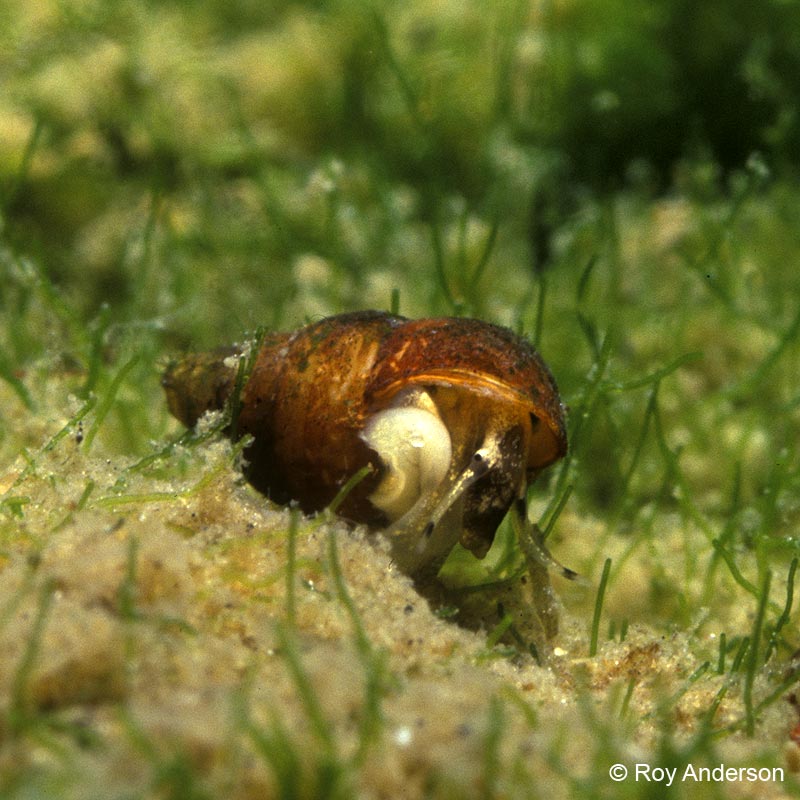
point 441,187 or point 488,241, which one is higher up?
point 441,187

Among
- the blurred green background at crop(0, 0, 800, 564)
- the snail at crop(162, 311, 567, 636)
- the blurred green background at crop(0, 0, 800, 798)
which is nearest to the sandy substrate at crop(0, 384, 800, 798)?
the blurred green background at crop(0, 0, 800, 798)

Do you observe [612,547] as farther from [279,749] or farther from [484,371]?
[279,749]

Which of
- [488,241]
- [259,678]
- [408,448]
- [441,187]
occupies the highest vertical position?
[441,187]

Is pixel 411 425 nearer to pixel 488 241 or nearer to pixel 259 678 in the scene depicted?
pixel 259 678

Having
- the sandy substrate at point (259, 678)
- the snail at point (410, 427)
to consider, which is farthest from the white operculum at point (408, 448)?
the sandy substrate at point (259, 678)

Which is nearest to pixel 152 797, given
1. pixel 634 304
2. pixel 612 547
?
pixel 612 547

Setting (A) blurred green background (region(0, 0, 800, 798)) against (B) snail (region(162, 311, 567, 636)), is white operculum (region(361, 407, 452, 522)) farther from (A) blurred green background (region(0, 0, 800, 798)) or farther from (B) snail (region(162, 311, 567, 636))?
(A) blurred green background (region(0, 0, 800, 798))

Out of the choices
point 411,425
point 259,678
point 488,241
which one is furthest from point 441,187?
point 259,678
